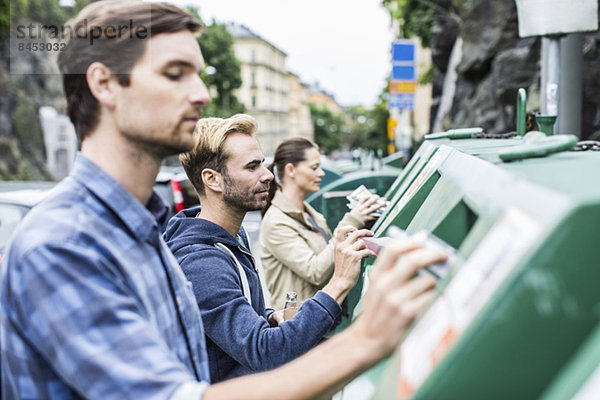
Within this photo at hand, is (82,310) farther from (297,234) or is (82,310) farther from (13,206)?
(13,206)

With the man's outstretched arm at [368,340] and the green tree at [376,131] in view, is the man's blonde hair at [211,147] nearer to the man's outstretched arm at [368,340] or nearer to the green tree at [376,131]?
the man's outstretched arm at [368,340]

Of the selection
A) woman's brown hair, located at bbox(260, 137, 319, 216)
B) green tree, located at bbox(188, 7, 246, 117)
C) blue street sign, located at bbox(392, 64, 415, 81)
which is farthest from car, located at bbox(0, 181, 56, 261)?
green tree, located at bbox(188, 7, 246, 117)

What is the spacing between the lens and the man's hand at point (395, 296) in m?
1.05

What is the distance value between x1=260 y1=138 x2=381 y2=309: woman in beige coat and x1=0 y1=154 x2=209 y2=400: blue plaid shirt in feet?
6.25

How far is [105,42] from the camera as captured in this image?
4.04 feet

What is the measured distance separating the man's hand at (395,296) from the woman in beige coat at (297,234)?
1.90 meters

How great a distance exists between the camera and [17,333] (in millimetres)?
1103

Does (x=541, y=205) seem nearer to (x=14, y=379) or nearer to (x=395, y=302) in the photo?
(x=395, y=302)

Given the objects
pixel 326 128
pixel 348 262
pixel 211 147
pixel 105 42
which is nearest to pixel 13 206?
pixel 211 147

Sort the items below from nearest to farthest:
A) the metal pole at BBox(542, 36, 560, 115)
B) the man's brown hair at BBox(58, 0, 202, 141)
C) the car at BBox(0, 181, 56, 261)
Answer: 1. the man's brown hair at BBox(58, 0, 202, 141)
2. the metal pole at BBox(542, 36, 560, 115)
3. the car at BBox(0, 181, 56, 261)

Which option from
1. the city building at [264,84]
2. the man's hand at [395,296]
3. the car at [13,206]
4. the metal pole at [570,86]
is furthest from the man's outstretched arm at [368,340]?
the city building at [264,84]

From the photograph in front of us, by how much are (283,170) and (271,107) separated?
78.6 meters

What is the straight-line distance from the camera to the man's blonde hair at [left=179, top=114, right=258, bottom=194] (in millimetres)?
2379

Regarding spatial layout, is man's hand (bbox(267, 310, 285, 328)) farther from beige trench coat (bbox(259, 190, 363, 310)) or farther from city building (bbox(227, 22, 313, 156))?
city building (bbox(227, 22, 313, 156))
